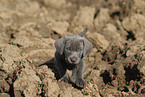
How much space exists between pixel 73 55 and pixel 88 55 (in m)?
3.24

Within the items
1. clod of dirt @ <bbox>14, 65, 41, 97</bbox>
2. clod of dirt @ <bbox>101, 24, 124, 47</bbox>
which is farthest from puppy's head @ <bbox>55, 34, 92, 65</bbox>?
clod of dirt @ <bbox>101, 24, 124, 47</bbox>

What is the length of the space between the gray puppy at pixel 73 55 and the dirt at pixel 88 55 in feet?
0.87

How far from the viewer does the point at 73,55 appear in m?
5.07

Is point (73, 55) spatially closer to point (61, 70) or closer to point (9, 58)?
point (61, 70)

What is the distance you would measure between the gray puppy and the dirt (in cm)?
27

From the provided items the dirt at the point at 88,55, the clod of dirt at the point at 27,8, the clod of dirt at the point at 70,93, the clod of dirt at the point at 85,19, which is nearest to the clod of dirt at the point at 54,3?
the dirt at the point at 88,55

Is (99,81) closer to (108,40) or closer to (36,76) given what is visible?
(36,76)

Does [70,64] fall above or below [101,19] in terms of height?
below

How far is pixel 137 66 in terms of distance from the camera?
595 cm

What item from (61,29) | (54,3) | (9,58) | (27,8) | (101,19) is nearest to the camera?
(9,58)

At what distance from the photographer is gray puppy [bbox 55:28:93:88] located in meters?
5.12

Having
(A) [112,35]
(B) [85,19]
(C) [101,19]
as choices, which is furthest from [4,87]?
(C) [101,19]

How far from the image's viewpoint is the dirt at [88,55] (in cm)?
516

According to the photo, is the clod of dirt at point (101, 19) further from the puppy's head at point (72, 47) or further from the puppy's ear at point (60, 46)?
the puppy's ear at point (60, 46)
